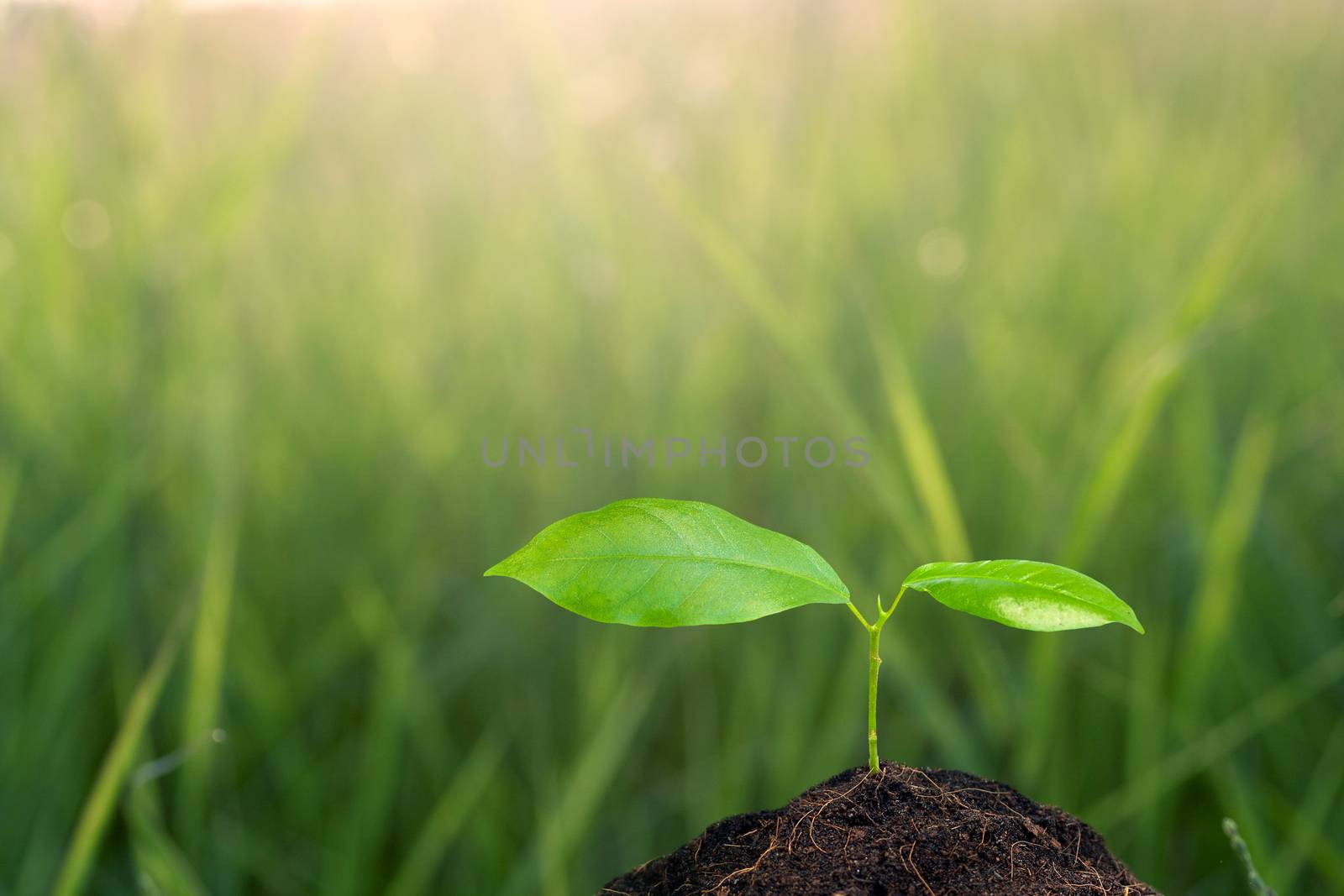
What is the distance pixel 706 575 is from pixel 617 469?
0.78 meters

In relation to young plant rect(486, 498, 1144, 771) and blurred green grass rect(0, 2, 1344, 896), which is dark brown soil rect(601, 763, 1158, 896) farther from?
blurred green grass rect(0, 2, 1344, 896)

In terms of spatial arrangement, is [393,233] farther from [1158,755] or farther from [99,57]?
[1158,755]

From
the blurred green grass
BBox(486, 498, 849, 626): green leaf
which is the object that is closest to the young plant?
BBox(486, 498, 849, 626): green leaf

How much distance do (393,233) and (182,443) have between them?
557 mm

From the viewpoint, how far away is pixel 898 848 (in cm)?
28

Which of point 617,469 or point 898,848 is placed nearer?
point 898,848

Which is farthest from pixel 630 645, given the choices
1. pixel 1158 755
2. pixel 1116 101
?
pixel 1116 101

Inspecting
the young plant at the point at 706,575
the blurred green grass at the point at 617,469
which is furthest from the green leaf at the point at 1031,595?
the blurred green grass at the point at 617,469

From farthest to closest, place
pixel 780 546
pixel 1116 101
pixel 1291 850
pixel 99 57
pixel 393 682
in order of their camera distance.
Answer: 1. pixel 1116 101
2. pixel 99 57
3. pixel 393 682
4. pixel 1291 850
5. pixel 780 546

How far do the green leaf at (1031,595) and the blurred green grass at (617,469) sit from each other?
1.24 ft

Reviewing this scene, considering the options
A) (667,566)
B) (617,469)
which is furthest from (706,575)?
(617,469)

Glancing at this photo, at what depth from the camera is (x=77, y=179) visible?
1.17m

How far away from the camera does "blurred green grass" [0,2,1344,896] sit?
818 millimetres

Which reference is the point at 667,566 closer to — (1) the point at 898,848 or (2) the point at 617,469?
(1) the point at 898,848
